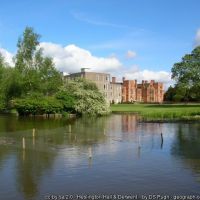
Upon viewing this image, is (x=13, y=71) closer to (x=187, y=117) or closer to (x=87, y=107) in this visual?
(x=87, y=107)

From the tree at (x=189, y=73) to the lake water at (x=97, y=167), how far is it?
80.2 metres

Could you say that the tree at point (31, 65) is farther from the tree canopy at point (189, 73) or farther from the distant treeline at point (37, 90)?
the tree canopy at point (189, 73)

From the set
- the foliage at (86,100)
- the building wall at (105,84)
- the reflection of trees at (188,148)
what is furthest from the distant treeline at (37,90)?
the building wall at (105,84)

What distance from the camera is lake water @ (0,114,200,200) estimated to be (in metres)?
23.3

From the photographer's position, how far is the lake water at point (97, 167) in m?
23.3

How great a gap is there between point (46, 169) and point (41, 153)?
7124mm

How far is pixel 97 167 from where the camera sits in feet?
97.9

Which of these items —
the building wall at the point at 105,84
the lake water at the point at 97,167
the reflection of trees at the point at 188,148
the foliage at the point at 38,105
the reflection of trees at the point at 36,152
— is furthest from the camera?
the building wall at the point at 105,84

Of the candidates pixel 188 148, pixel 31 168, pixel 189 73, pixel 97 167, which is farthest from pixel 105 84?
pixel 31 168

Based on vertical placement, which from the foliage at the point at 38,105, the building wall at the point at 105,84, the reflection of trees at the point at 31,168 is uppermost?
the building wall at the point at 105,84

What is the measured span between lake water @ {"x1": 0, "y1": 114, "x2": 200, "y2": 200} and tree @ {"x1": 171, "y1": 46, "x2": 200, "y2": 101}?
80229mm

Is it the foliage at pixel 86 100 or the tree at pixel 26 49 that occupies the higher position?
the tree at pixel 26 49

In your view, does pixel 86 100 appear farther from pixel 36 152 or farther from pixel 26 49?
pixel 36 152

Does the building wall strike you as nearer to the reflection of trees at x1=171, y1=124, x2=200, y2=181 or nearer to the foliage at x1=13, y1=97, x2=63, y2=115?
the foliage at x1=13, y1=97, x2=63, y2=115
